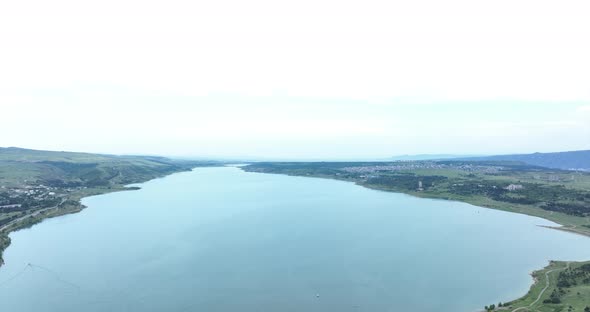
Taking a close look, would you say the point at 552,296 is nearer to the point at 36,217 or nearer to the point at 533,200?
the point at 533,200

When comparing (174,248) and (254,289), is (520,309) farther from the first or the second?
(174,248)

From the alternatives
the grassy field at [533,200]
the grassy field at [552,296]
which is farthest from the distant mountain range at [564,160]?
the grassy field at [552,296]

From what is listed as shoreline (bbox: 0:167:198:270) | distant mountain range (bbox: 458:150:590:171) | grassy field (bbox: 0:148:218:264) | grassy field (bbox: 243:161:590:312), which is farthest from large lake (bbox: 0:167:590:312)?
distant mountain range (bbox: 458:150:590:171)

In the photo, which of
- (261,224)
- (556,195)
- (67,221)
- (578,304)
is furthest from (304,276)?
(556,195)

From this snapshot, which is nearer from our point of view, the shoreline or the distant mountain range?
the shoreline

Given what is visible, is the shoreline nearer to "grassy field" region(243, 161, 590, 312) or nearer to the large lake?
the large lake

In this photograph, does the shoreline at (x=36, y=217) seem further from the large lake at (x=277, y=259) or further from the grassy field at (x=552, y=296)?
the grassy field at (x=552, y=296)
